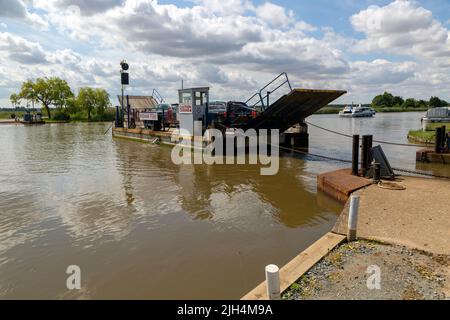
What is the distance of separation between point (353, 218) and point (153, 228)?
4.18m

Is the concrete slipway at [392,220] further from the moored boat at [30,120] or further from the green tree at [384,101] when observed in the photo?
the green tree at [384,101]

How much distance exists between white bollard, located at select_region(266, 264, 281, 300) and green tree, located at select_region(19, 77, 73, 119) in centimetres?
8010

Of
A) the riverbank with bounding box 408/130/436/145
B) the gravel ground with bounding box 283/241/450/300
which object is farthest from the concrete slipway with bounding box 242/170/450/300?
the riverbank with bounding box 408/130/436/145

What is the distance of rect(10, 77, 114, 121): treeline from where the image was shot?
2842 inches

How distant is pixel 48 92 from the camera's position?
73438mm

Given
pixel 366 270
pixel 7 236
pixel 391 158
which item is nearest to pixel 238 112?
pixel 391 158

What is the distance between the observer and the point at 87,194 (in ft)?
33.7

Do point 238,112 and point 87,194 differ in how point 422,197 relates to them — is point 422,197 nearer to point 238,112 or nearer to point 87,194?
point 87,194

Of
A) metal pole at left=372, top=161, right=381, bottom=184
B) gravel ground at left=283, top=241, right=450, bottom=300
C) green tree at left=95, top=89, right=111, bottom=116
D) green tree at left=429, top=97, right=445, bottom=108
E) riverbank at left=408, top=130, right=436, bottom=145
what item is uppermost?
green tree at left=429, top=97, right=445, bottom=108

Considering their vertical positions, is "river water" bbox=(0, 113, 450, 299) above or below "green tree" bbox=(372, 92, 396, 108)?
below

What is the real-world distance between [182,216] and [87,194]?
375cm

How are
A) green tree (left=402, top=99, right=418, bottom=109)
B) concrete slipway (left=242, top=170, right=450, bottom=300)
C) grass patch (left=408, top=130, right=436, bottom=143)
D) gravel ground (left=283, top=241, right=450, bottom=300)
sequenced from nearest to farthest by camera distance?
1. gravel ground (left=283, top=241, right=450, bottom=300)
2. concrete slipway (left=242, top=170, right=450, bottom=300)
3. grass patch (left=408, top=130, right=436, bottom=143)
4. green tree (left=402, top=99, right=418, bottom=109)

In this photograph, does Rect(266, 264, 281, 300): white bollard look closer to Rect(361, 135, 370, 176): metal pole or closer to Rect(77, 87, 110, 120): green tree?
Rect(361, 135, 370, 176): metal pole

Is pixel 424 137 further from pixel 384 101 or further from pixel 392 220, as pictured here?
pixel 384 101
